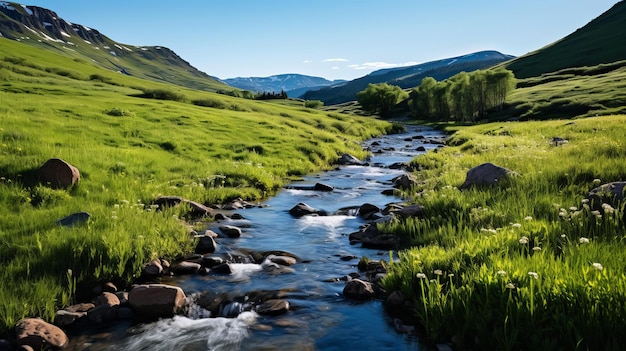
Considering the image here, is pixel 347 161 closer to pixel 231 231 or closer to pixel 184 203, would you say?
pixel 184 203

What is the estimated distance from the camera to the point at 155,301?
7.42m

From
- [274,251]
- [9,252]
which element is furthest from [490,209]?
[9,252]

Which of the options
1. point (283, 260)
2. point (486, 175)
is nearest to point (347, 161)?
point (486, 175)

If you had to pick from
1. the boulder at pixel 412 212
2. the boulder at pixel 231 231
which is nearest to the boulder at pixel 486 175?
the boulder at pixel 412 212

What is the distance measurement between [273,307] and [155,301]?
2164 millimetres

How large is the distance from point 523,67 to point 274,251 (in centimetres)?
21969

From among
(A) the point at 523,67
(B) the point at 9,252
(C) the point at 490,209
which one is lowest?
(C) the point at 490,209

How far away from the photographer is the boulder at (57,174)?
1280cm

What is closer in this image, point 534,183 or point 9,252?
point 9,252

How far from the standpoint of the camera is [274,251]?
10.9 m

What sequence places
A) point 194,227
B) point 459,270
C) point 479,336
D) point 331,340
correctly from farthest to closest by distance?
point 194,227 < point 459,270 < point 331,340 < point 479,336

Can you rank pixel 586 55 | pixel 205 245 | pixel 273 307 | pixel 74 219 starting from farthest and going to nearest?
1. pixel 586 55
2. pixel 205 245
3. pixel 74 219
4. pixel 273 307

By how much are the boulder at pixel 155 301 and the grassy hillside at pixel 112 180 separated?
1109mm

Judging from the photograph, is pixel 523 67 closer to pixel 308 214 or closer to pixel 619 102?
pixel 619 102
